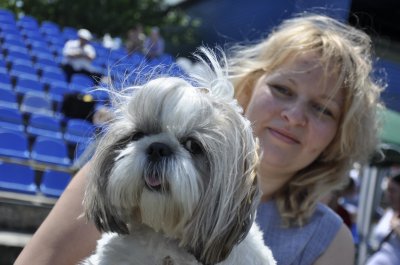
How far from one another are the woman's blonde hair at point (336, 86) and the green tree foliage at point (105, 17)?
55.7 feet

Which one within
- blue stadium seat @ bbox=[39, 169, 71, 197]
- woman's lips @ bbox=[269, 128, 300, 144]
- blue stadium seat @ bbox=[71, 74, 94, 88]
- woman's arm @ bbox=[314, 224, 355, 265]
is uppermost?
woman's lips @ bbox=[269, 128, 300, 144]

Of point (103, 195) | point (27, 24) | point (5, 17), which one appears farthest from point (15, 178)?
point (27, 24)

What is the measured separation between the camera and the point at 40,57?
10586 millimetres

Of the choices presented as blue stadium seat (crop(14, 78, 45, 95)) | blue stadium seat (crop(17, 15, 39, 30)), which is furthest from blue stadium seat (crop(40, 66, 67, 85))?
blue stadium seat (crop(17, 15, 39, 30))

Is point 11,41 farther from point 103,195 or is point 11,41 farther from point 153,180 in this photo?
point 153,180

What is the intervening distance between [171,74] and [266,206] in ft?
2.33

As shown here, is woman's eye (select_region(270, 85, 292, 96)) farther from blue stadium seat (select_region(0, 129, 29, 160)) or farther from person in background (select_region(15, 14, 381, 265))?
blue stadium seat (select_region(0, 129, 29, 160))

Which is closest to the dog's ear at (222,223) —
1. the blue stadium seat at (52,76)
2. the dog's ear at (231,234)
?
the dog's ear at (231,234)

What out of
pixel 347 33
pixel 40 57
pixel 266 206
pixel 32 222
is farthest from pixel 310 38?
pixel 40 57

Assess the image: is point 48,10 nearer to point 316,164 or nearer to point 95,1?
point 95,1

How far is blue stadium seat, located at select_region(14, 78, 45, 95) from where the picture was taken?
28.1ft

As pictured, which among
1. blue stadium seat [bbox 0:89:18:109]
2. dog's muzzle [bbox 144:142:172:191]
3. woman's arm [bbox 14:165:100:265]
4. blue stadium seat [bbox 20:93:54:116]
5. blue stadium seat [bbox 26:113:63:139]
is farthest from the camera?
blue stadium seat [bbox 20:93:54:116]

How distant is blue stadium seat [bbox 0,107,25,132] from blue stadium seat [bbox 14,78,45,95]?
154 centimetres

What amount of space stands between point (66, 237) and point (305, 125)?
2.96ft
